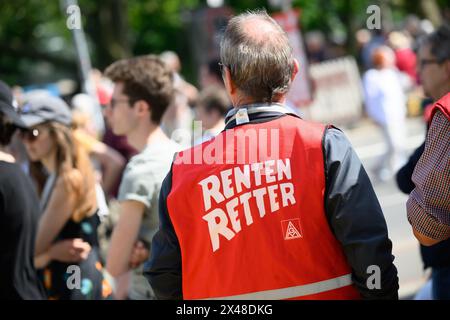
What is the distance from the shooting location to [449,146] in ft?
A: 8.15

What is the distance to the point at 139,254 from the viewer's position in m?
3.84

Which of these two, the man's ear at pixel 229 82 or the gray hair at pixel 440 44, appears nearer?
the man's ear at pixel 229 82

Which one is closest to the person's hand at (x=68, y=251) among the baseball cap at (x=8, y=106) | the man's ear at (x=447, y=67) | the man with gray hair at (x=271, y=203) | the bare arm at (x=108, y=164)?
the baseball cap at (x=8, y=106)

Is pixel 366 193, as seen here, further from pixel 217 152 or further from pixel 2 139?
pixel 2 139

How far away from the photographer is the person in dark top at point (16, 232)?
11.7 ft

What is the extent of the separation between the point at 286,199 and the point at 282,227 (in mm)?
90

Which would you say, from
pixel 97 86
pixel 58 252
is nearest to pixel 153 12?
pixel 97 86

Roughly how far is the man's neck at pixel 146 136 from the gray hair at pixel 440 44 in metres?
1.36

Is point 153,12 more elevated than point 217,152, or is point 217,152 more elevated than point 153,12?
point 153,12

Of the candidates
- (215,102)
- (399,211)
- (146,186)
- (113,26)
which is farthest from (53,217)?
(113,26)

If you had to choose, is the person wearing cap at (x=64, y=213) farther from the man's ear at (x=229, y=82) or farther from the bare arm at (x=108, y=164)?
the man's ear at (x=229, y=82)

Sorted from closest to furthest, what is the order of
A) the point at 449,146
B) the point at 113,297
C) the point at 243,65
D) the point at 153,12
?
the point at 449,146
the point at 243,65
the point at 113,297
the point at 153,12

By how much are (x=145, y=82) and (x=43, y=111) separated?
0.75m

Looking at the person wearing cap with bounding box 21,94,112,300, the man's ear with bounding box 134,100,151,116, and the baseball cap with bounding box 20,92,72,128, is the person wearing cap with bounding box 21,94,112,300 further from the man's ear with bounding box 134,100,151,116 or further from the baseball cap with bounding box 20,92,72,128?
the man's ear with bounding box 134,100,151,116
